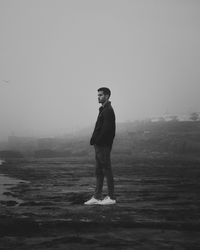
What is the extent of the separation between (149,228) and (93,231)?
81cm

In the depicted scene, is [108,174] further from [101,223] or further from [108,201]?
[101,223]

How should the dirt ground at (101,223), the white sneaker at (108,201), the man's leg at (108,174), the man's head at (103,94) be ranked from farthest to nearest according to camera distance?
the man's head at (103,94)
the man's leg at (108,174)
the white sneaker at (108,201)
the dirt ground at (101,223)

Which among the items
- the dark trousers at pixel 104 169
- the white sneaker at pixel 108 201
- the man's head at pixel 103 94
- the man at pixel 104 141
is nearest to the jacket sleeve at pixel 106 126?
the man at pixel 104 141

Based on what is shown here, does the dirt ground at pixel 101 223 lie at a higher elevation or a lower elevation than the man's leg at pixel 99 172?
lower

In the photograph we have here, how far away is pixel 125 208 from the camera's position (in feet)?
23.2

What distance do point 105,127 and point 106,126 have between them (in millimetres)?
29

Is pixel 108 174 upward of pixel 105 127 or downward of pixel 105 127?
downward

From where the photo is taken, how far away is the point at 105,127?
7785 millimetres

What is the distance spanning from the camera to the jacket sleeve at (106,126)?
25.5 feet

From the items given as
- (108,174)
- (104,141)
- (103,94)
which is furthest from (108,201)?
(103,94)

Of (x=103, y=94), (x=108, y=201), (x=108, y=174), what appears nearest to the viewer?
(x=108, y=201)

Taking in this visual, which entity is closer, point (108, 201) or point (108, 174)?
point (108, 201)

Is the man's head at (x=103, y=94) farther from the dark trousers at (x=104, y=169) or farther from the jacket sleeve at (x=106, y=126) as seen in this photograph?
the dark trousers at (x=104, y=169)

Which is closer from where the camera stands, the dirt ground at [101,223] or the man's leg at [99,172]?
the dirt ground at [101,223]
